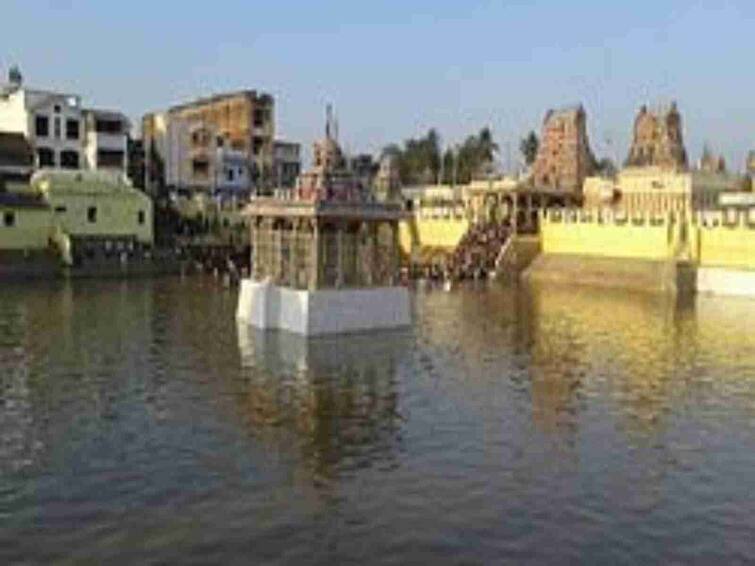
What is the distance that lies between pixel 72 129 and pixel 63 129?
0.90m

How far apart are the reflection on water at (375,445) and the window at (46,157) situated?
46.8m

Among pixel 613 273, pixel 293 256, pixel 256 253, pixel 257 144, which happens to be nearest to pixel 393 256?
pixel 293 256

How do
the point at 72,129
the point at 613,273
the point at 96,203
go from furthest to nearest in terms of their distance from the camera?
the point at 72,129 < the point at 96,203 < the point at 613,273

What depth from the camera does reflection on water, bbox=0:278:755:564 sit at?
22219 millimetres

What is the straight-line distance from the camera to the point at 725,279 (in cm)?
7531

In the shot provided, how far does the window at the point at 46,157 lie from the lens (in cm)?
9838

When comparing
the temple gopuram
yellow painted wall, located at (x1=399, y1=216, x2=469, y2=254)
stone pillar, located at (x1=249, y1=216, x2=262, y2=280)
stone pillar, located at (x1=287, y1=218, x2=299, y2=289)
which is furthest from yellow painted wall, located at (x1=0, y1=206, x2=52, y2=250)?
stone pillar, located at (x1=287, y1=218, x2=299, y2=289)

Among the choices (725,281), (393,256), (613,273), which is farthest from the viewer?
(613,273)

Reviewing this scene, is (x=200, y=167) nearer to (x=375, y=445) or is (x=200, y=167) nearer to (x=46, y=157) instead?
(x=46, y=157)

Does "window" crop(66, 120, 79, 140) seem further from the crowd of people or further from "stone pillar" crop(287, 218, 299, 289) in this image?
"stone pillar" crop(287, 218, 299, 289)

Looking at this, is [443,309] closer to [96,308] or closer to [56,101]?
[96,308]

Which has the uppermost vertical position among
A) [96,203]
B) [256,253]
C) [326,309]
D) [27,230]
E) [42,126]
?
[42,126]

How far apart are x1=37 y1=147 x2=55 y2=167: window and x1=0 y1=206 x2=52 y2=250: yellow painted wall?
13.5 m

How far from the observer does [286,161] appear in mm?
131625
